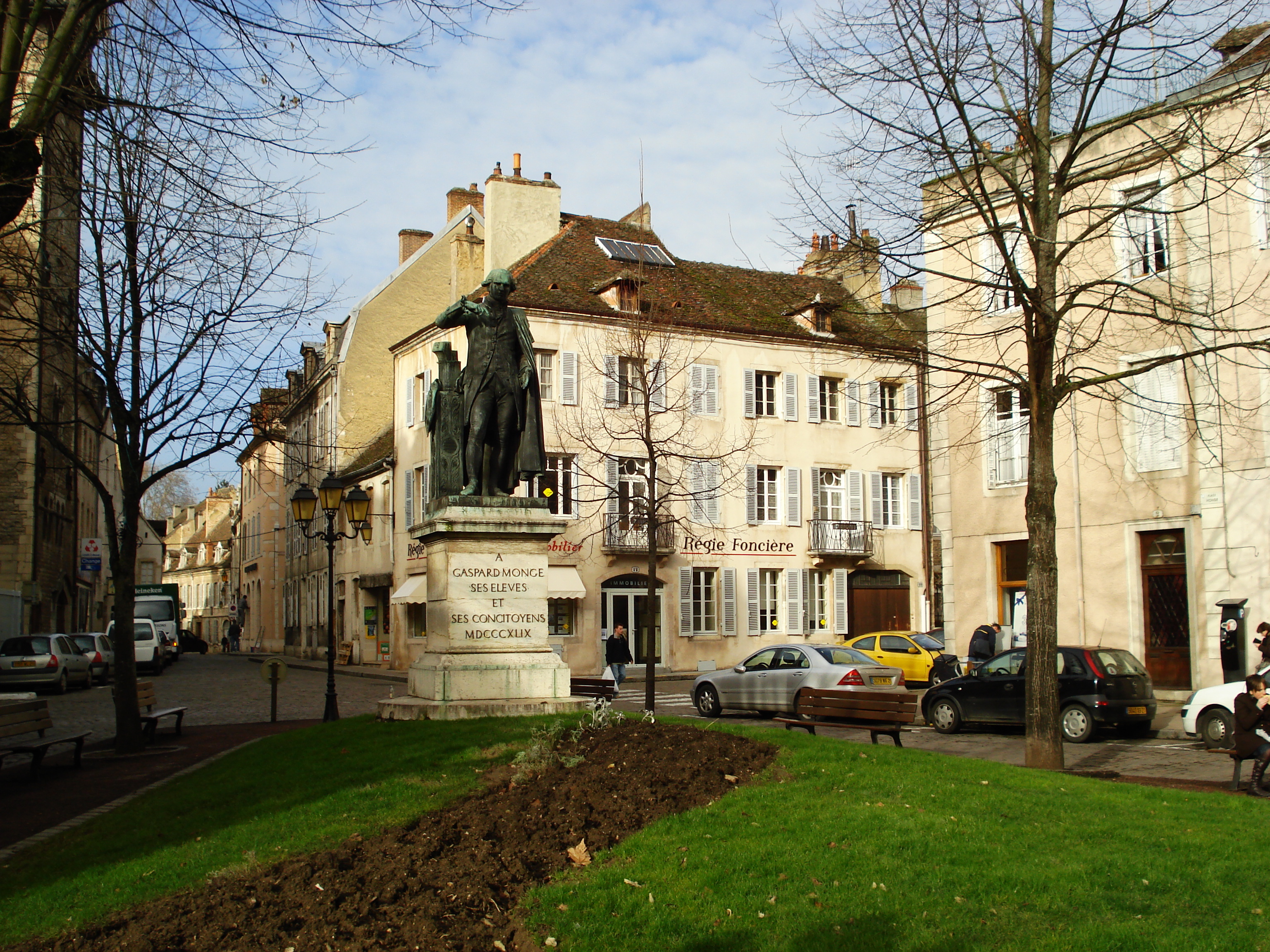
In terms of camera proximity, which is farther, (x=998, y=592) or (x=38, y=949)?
(x=998, y=592)

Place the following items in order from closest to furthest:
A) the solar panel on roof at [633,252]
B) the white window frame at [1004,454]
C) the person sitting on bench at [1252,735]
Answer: the person sitting on bench at [1252,735] < the white window frame at [1004,454] < the solar panel on roof at [633,252]

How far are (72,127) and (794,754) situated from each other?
10113 mm

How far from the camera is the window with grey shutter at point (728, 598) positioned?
34656 mm

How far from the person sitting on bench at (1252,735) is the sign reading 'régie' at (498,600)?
21.6 feet

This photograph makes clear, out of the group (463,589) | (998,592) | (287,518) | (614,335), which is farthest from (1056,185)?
(287,518)

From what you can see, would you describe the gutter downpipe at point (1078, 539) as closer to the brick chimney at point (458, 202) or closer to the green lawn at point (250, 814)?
the green lawn at point (250, 814)

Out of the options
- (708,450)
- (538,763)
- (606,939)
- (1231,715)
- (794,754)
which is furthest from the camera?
(708,450)

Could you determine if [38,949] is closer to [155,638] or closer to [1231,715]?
[1231,715]

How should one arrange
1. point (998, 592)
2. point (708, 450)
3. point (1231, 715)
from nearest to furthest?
1. point (1231, 715)
2. point (998, 592)
3. point (708, 450)

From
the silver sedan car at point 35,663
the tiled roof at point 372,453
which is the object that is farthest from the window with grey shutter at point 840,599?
the silver sedan car at point 35,663

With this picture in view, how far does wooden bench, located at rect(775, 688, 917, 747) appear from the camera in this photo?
12141mm

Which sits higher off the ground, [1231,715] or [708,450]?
[708,450]

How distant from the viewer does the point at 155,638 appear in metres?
36.0

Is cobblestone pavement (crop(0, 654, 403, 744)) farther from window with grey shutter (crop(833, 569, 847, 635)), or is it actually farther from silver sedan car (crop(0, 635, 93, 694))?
window with grey shutter (crop(833, 569, 847, 635))
